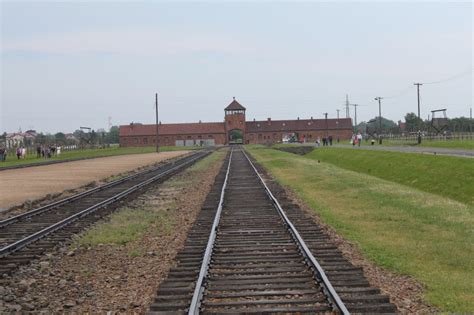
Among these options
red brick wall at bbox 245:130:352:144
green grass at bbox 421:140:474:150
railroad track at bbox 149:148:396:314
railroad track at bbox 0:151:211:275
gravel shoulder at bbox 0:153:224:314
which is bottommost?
gravel shoulder at bbox 0:153:224:314

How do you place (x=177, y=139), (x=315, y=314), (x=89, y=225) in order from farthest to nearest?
(x=177, y=139), (x=89, y=225), (x=315, y=314)

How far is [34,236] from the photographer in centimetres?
1167

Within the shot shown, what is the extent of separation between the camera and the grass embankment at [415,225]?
7.92 meters

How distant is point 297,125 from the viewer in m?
147

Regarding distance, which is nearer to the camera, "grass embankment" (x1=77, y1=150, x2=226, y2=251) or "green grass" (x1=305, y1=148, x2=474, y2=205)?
"grass embankment" (x1=77, y1=150, x2=226, y2=251)

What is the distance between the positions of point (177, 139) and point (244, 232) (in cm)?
13348

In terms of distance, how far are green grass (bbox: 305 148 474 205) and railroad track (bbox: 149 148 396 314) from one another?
1086cm

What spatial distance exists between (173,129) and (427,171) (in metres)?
122

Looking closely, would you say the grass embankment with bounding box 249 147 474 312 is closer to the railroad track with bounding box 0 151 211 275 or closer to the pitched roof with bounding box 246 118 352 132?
the railroad track with bounding box 0 151 211 275

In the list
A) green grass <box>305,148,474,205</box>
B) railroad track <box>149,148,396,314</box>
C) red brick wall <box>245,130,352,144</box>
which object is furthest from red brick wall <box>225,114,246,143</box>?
railroad track <box>149,148,396,314</box>

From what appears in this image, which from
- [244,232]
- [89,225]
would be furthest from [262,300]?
[89,225]

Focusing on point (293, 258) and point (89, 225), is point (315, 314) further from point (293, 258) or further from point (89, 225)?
point (89, 225)

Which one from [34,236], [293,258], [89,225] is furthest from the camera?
[89,225]

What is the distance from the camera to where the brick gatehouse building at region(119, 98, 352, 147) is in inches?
5620
